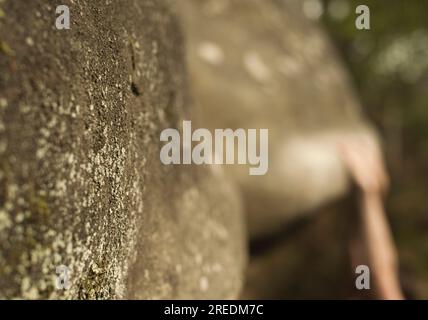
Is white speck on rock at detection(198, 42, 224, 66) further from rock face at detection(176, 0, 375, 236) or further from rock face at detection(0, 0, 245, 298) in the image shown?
rock face at detection(0, 0, 245, 298)

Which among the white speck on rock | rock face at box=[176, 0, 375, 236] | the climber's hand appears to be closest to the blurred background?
the climber's hand

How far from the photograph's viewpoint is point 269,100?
2.44 m

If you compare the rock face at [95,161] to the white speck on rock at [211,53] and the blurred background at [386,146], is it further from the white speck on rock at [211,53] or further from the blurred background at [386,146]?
the blurred background at [386,146]

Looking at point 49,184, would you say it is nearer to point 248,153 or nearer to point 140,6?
point 140,6

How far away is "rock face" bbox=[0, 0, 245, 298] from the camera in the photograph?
68cm

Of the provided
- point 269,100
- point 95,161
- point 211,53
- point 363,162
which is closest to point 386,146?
point 363,162

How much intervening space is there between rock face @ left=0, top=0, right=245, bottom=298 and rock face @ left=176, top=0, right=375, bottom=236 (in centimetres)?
82

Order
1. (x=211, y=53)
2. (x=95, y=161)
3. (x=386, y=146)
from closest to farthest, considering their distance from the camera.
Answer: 1. (x=95, y=161)
2. (x=211, y=53)
3. (x=386, y=146)

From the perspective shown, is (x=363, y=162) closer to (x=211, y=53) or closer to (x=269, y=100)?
(x=269, y=100)

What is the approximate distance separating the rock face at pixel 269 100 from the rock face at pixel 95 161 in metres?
0.82

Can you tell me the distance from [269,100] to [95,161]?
1681mm

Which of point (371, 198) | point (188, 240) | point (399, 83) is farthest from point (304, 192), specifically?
point (399, 83)

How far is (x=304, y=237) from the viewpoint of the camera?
2.74 meters

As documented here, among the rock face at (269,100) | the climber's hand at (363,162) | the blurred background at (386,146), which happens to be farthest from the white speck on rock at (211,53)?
the blurred background at (386,146)
